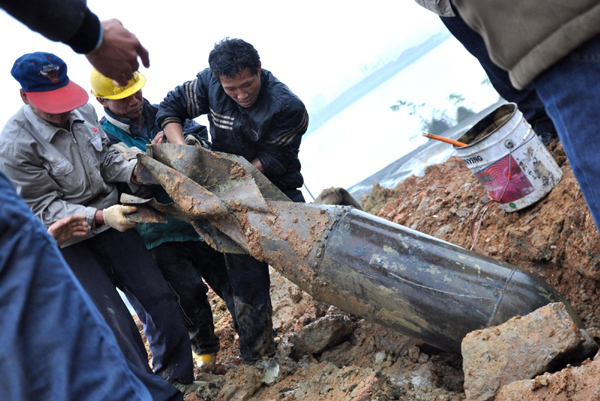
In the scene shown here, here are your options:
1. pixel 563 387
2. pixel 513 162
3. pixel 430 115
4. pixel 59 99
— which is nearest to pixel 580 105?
pixel 563 387

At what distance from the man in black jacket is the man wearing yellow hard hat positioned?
21 cm

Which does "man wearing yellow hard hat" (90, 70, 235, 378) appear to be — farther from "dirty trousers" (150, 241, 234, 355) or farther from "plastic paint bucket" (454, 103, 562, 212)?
"plastic paint bucket" (454, 103, 562, 212)

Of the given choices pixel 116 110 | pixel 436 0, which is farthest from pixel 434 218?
pixel 116 110

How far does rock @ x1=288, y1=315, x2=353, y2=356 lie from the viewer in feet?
9.63

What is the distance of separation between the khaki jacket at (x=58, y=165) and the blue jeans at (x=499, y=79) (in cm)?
195

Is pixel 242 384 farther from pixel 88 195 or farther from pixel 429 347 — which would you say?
pixel 88 195

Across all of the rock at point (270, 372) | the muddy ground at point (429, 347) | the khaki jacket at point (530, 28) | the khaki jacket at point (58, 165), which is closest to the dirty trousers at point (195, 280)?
the muddy ground at point (429, 347)

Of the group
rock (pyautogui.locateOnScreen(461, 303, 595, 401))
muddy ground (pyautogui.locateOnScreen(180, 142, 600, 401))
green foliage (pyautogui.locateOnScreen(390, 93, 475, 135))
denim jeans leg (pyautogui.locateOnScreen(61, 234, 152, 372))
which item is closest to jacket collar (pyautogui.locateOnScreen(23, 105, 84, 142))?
denim jeans leg (pyautogui.locateOnScreen(61, 234, 152, 372))

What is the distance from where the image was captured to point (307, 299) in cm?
380

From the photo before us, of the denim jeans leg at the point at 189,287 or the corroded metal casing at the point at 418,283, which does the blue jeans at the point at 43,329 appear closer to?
the corroded metal casing at the point at 418,283

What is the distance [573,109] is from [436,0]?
853 millimetres

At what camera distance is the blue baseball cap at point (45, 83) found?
8.20 feet

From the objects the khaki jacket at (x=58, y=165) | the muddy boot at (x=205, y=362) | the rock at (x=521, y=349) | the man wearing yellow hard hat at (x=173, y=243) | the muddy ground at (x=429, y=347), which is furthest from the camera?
the muddy boot at (x=205, y=362)

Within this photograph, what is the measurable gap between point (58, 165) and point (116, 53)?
1248 millimetres
